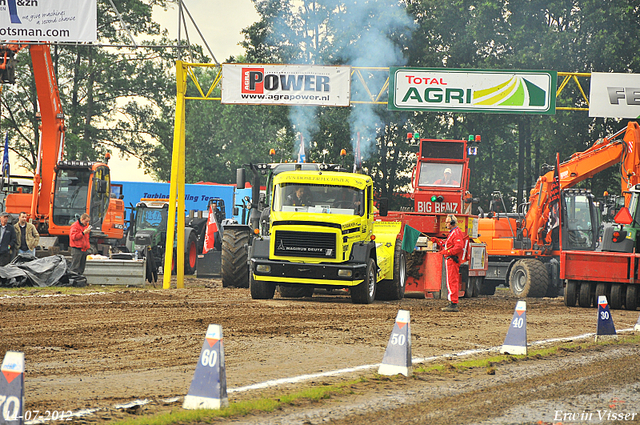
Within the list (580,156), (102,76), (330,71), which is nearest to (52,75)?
(330,71)

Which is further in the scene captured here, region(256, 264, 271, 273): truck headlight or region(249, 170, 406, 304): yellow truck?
region(256, 264, 271, 273): truck headlight

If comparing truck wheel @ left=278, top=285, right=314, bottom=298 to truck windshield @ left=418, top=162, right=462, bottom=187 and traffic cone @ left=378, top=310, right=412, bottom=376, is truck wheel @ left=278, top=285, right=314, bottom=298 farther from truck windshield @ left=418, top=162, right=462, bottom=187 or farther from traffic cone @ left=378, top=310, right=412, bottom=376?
traffic cone @ left=378, top=310, right=412, bottom=376

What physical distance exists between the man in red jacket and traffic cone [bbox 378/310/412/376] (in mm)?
14731

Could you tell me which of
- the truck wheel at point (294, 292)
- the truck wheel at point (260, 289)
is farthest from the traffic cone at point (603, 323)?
the truck wheel at point (294, 292)

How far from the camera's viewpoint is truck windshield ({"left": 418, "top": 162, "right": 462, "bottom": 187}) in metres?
27.0

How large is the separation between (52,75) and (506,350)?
66.2 ft

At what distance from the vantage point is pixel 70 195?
27375 millimetres

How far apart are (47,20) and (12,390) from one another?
66.0 ft

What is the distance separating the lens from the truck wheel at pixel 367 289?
57.9 ft

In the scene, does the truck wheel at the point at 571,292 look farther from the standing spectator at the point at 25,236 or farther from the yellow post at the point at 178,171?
the standing spectator at the point at 25,236

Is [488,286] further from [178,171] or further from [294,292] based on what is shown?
[178,171]

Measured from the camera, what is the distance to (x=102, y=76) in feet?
152

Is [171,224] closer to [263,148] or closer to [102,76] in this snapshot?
[102,76]

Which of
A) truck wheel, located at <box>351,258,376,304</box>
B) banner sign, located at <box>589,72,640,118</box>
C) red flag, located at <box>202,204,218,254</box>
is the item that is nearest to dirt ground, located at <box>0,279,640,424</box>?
truck wheel, located at <box>351,258,376,304</box>
